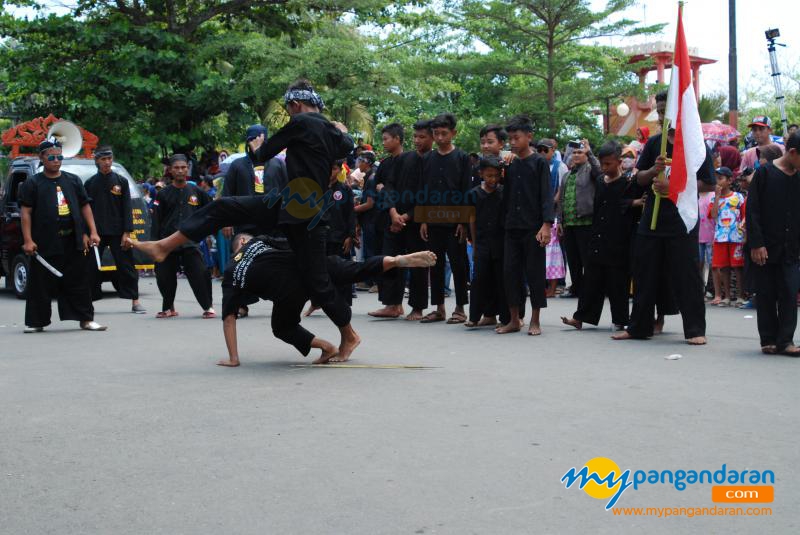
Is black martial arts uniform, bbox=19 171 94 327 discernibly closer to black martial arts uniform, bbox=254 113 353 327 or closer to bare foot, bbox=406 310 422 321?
bare foot, bbox=406 310 422 321

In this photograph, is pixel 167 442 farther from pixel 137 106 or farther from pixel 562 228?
pixel 137 106

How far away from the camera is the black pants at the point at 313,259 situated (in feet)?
25.2

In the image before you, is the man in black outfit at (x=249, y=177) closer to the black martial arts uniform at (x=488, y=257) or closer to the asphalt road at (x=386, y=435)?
the black martial arts uniform at (x=488, y=257)

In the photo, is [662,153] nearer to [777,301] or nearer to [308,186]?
[777,301]

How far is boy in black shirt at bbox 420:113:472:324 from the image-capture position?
1074 cm

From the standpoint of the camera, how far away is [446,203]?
35.6 feet

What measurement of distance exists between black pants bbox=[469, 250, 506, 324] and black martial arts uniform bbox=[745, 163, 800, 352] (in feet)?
8.55

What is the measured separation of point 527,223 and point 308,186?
8.70ft

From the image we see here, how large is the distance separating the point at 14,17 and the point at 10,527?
24.2 metres

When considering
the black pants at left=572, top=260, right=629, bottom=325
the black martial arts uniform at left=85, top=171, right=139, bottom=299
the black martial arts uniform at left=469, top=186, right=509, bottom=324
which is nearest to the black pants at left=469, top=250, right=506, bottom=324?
the black martial arts uniform at left=469, top=186, right=509, bottom=324

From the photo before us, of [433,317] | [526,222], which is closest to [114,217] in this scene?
[433,317]

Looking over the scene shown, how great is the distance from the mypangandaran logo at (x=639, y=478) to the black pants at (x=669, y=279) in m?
4.28

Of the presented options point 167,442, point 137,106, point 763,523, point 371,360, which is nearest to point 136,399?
point 167,442

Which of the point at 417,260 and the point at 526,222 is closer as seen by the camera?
the point at 417,260
